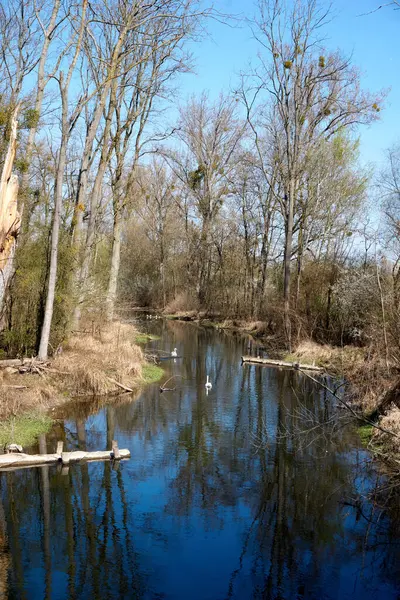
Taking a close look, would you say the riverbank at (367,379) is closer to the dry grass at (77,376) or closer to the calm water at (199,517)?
the calm water at (199,517)

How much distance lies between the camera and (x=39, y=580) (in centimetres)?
668

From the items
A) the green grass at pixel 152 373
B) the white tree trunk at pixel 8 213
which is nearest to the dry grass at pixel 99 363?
the green grass at pixel 152 373

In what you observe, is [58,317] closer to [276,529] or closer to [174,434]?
[174,434]

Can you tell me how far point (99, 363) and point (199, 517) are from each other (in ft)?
27.3

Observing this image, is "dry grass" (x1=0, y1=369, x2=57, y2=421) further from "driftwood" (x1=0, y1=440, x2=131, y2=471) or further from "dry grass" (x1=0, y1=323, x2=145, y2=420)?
"driftwood" (x1=0, y1=440, x2=131, y2=471)

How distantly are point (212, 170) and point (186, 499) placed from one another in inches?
1390

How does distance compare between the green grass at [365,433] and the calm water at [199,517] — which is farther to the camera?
the green grass at [365,433]

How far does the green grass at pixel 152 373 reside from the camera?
18.1 metres

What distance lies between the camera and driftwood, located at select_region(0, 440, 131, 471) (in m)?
9.87

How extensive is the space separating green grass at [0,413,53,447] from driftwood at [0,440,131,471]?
A: 3.23ft

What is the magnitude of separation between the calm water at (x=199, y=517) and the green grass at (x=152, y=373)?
3.93 metres

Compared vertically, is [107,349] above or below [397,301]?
below

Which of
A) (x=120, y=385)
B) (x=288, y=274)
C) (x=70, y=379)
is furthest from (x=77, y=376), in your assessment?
(x=288, y=274)

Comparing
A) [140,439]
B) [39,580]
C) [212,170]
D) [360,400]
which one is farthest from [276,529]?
[212,170]
